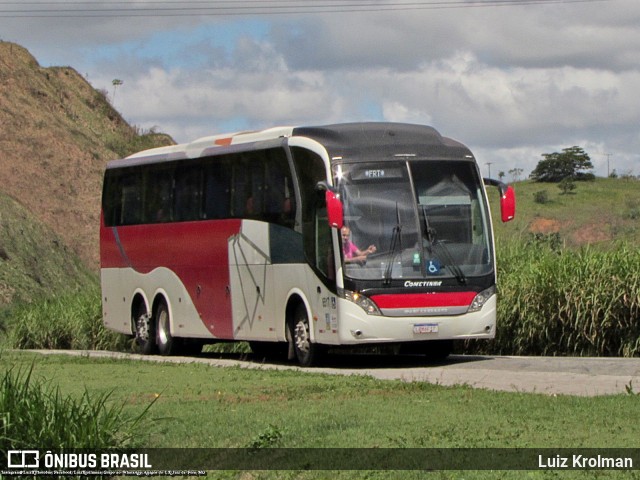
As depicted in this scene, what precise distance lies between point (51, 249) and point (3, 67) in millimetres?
13381

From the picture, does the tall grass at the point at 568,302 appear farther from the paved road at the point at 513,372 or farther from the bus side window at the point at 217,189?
the bus side window at the point at 217,189

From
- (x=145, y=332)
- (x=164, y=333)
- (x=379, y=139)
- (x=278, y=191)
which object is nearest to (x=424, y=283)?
(x=379, y=139)

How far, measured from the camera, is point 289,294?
19.9 meters

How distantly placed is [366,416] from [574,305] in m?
10.5

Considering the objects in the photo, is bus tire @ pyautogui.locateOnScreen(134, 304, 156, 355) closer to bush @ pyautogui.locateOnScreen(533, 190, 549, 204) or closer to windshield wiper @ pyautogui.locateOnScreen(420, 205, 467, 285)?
windshield wiper @ pyautogui.locateOnScreen(420, 205, 467, 285)

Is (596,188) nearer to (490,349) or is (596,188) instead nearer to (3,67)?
(3,67)

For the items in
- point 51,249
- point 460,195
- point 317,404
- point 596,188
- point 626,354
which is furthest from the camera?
point 596,188

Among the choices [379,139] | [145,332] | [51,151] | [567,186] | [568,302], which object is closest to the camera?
[379,139]

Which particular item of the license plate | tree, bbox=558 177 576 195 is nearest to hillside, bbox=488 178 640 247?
tree, bbox=558 177 576 195

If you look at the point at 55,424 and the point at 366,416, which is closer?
the point at 55,424

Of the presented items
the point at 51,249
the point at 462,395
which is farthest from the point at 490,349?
the point at 51,249

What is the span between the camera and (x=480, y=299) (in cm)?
1875

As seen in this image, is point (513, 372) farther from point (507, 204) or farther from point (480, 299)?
point (507, 204)

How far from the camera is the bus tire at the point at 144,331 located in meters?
25.1
